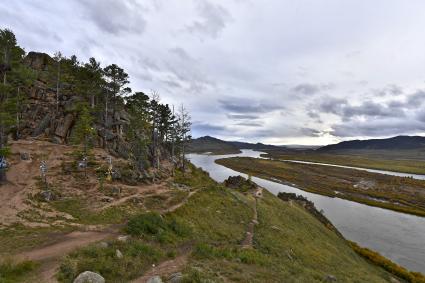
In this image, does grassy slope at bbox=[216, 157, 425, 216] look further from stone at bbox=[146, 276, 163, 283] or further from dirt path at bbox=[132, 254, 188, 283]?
stone at bbox=[146, 276, 163, 283]

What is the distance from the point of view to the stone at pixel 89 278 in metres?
12.9

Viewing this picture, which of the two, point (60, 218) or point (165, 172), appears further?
point (165, 172)

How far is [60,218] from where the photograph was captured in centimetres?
2627

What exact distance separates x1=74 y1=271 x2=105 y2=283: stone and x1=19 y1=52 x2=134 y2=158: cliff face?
148 feet

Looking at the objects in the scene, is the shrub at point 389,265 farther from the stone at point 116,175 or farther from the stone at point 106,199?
the stone at point 116,175

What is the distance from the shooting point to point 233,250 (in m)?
21.9

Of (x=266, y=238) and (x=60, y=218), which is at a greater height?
(x=60, y=218)

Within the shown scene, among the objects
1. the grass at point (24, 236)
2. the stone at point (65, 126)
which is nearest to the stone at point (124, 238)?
the grass at point (24, 236)

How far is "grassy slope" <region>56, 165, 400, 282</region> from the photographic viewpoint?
50.4 ft

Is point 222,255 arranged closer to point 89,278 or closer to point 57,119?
point 89,278

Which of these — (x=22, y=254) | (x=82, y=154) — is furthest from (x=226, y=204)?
(x=22, y=254)

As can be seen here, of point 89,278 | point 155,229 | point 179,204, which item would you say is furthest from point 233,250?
point 179,204

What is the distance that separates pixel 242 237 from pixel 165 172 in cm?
3506

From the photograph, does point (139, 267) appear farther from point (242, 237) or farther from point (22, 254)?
point (242, 237)
